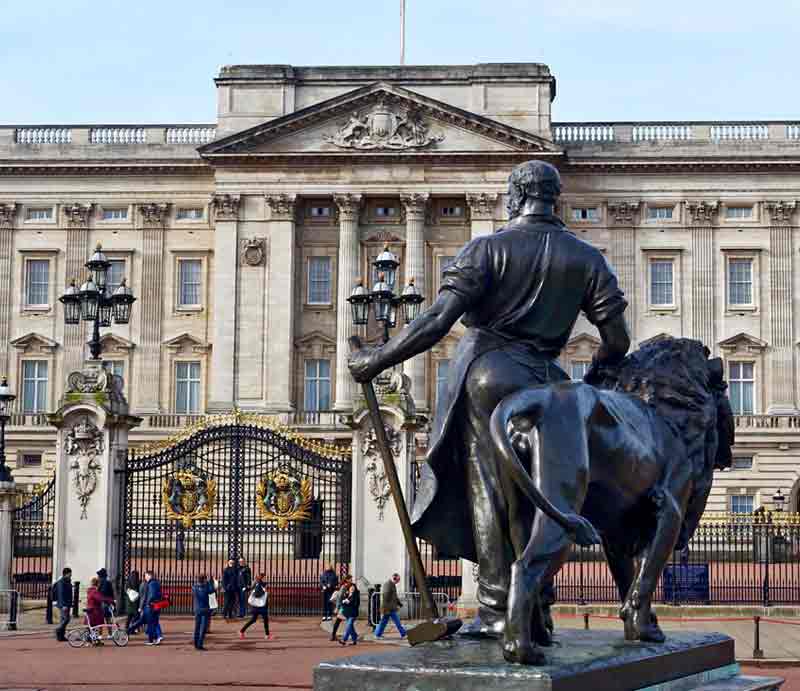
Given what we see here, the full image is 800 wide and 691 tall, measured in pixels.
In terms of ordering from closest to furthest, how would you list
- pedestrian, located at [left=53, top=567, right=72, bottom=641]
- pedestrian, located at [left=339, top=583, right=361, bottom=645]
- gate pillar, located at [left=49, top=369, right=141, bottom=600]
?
pedestrian, located at [left=339, top=583, right=361, bottom=645], pedestrian, located at [left=53, top=567, right=72, bottom=641], gate pillar, located at [left=49, top=369, right=141, bottom=600]

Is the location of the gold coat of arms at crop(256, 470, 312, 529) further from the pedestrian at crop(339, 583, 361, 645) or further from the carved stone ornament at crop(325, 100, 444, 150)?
the carved stone ornament at crop(325, 100, 444, 150)

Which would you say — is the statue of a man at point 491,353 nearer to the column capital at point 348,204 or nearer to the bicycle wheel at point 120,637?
the bicycle wheel at point 120,637

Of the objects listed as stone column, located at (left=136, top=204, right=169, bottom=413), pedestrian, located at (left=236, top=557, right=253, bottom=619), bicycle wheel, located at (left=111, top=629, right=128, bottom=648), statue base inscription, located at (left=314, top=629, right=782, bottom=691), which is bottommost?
bicycle wheel, located at (left=111, top=629, right=128, bottom=648)

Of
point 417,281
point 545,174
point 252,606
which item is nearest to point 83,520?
point 252,606

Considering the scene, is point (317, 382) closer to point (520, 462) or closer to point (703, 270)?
point (703, 270)

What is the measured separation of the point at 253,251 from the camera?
54.1 meters

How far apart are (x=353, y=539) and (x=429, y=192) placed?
1237 inches

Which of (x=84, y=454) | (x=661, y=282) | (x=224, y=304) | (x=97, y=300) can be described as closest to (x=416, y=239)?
(x=224, y=304)

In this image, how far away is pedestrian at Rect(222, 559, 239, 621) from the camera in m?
24.4

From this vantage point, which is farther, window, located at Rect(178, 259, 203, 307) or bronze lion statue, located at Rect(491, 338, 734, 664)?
window, located at Rect(178, 259, 203, 307)

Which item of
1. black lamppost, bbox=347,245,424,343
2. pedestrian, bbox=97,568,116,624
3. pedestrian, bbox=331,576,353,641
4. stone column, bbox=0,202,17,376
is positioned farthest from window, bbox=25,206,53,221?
pedestrian, bbox=331,576,353,641

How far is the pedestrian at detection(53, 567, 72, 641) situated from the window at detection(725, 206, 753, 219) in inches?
1528

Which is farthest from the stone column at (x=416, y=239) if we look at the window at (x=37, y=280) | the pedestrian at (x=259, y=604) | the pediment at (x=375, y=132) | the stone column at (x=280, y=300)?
the pedestrian at (x=259, y=604)

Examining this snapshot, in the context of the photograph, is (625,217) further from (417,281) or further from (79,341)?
(79,341)
